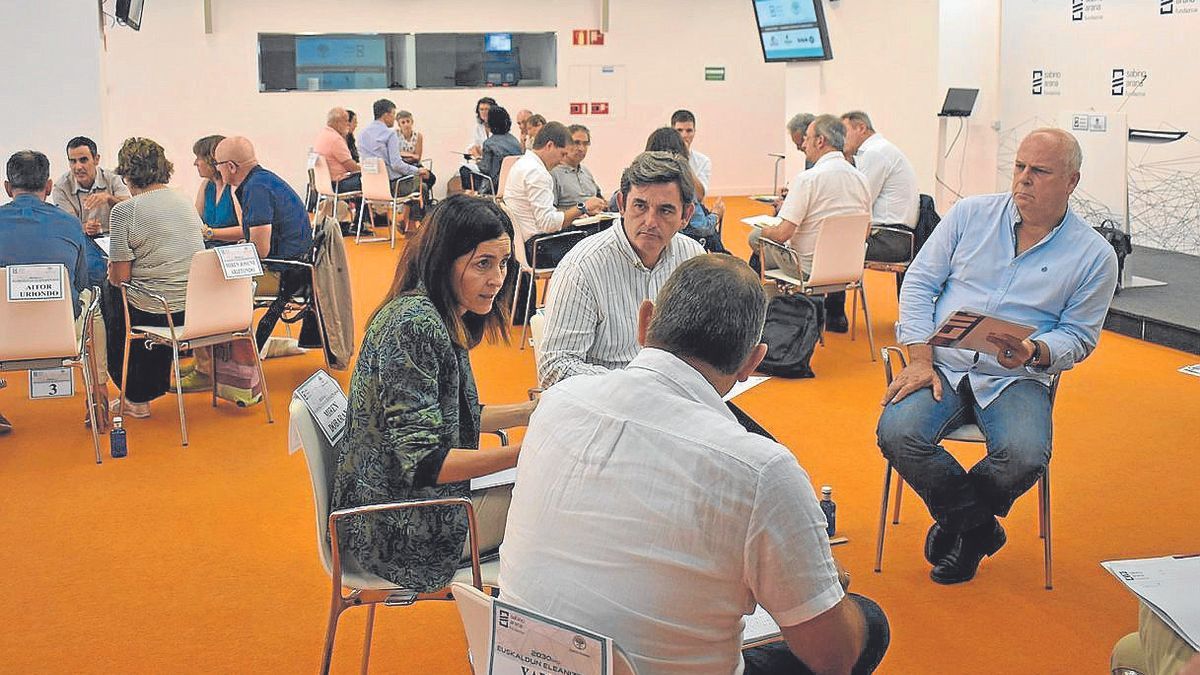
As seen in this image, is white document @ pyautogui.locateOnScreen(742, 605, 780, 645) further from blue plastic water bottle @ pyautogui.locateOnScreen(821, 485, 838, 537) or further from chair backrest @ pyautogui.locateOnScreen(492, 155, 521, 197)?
chair backrest @ pyautogui.locateOnScreen(492, 155, 521, 197)

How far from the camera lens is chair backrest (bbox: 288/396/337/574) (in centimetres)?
269

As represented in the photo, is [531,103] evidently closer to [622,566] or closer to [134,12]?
[134,12]

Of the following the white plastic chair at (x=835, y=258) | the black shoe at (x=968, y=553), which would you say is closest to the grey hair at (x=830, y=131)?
Result: the white plastic chair at (x=835, y=258)

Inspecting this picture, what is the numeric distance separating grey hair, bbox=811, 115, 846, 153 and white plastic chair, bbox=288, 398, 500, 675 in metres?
4.87

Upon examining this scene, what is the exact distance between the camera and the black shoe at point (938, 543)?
388 centimetres

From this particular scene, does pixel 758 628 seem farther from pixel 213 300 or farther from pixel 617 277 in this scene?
pixel 213 300

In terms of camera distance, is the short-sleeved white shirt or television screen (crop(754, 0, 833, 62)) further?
television screen (crop(754, 0, 833, 62))

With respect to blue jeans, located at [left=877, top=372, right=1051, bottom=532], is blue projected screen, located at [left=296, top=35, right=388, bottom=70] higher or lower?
higher

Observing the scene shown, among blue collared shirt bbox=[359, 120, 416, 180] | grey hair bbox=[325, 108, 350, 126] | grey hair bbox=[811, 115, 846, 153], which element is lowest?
grey hair bbox=[811, 115, 846, 153]

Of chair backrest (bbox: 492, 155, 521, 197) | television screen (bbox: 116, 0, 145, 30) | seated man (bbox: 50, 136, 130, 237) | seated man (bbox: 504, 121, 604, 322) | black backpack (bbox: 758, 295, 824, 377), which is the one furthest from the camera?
chair backrest (bbox: 492, 155, 521, 197)

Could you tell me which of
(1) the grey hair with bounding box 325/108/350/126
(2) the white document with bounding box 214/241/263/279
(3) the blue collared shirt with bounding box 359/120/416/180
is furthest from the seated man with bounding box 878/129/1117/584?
(1) the grey hair with bounding box 325/108/350/126

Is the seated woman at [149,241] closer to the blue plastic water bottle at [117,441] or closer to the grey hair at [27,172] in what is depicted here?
the grey hair at [27,172]

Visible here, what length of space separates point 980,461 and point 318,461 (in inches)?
81.8

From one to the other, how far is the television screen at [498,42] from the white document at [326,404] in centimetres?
1302
